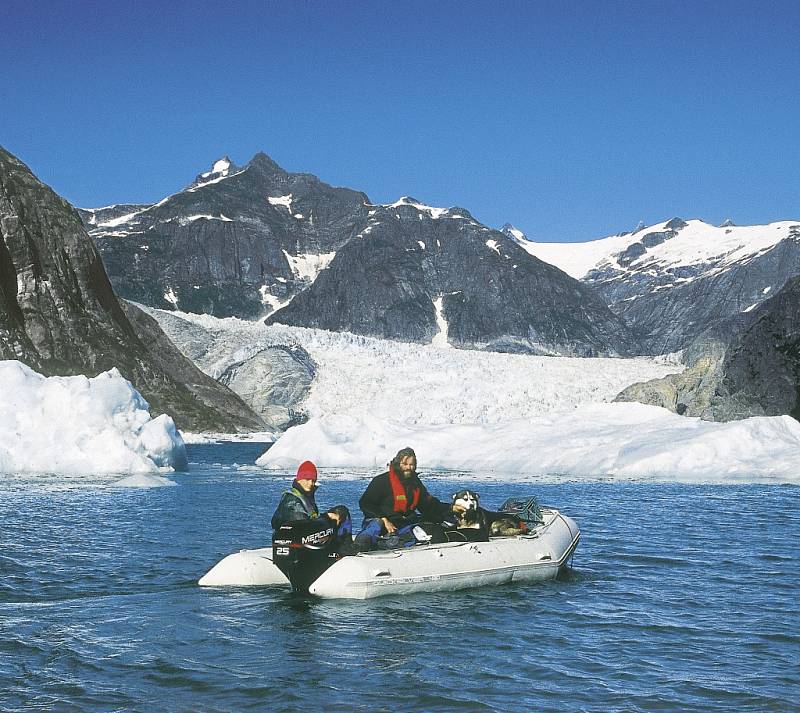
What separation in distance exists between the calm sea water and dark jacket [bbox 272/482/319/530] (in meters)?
1.33

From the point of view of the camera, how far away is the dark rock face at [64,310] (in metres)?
73.2

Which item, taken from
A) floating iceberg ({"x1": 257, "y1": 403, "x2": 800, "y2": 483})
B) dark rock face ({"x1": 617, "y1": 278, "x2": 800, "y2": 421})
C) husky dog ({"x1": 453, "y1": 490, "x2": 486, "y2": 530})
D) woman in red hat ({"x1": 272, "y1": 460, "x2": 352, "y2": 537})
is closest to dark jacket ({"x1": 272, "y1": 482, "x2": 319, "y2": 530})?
woman in red hat ({"x1": 272, "y1": 460, "x2": 352, "y2": 537})

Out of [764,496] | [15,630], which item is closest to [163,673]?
[15,630]

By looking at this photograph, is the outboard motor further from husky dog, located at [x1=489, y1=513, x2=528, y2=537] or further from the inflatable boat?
husky dog, located at [x1=489, y1=513, x2=528, y2=537]

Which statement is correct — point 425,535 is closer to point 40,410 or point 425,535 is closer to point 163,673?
point 163,673

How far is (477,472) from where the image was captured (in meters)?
41.5

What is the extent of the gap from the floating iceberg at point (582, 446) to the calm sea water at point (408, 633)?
12.5 meters

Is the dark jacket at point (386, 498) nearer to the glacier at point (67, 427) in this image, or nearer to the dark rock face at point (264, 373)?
the glacier at point (67, 427)

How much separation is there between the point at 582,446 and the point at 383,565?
86.9ft

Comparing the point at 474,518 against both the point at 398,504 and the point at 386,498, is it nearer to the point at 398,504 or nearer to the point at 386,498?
the point at 398,504

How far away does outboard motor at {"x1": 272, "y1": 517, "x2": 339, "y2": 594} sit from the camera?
1412 centimetres

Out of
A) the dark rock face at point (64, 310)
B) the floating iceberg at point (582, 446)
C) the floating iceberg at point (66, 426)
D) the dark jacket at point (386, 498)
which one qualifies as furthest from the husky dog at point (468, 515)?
the dark rock face at point (64, 310)

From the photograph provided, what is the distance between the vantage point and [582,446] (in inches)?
1558

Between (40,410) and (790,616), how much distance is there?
34.2 meters
